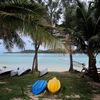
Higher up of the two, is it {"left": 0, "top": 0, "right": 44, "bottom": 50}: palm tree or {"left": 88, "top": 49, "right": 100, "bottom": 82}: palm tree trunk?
{"left": 0, "top": 0, "right": 44, "bottom": 50}: palm tree

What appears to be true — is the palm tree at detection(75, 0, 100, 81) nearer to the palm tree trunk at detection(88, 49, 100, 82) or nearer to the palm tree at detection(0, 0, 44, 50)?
the palm tree trunk at detection(88, 49, 100, 82)

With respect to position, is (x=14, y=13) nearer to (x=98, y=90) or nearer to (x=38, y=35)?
(x=38, y=35)

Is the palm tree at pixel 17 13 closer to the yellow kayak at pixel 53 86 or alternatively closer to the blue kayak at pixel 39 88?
the blue kayak at pixel 39 88

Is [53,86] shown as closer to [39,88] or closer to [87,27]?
[39,88]

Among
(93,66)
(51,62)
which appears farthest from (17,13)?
(51,62)

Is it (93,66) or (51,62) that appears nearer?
(93,66)

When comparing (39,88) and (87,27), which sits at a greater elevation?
(87,27)

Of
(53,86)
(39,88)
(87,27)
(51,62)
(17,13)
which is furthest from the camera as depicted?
(51,62)

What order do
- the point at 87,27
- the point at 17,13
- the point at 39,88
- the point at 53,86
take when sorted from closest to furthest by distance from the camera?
1. the point at 17,13
2. the point at 39,88
3. the point at 53,86
4. the point at 87,27

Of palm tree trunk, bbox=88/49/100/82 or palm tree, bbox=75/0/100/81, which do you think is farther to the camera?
palm tree trunk, bbox=88/49/100/82

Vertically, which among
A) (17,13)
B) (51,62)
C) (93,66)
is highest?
(17,13)

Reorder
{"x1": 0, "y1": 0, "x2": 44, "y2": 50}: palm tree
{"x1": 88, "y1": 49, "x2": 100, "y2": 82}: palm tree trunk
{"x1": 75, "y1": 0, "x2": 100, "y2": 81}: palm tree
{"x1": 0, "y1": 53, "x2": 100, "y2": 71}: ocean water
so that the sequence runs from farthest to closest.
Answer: {"x1": 0, "y1": 53, "x2": 100, "y2": 71}: ocean water, {"x1": 88, "y1": 49, "x2": 100, "y2": 82}: palm tree trunk, {"x1": 75, "y1": 0, "x2": 100, "y2": 81}: palm tree, {"x1": 0, "y1": 0, "x2": 44, "y2": 50}: palm tree

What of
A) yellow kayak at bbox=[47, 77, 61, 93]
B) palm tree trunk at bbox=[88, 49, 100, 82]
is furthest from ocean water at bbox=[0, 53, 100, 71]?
palm tree trunk at bbox=[88, 49, 100, 82]

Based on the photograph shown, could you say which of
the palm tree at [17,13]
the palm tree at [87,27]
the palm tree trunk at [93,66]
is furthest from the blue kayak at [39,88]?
the palm tree trunk at [93,66]
